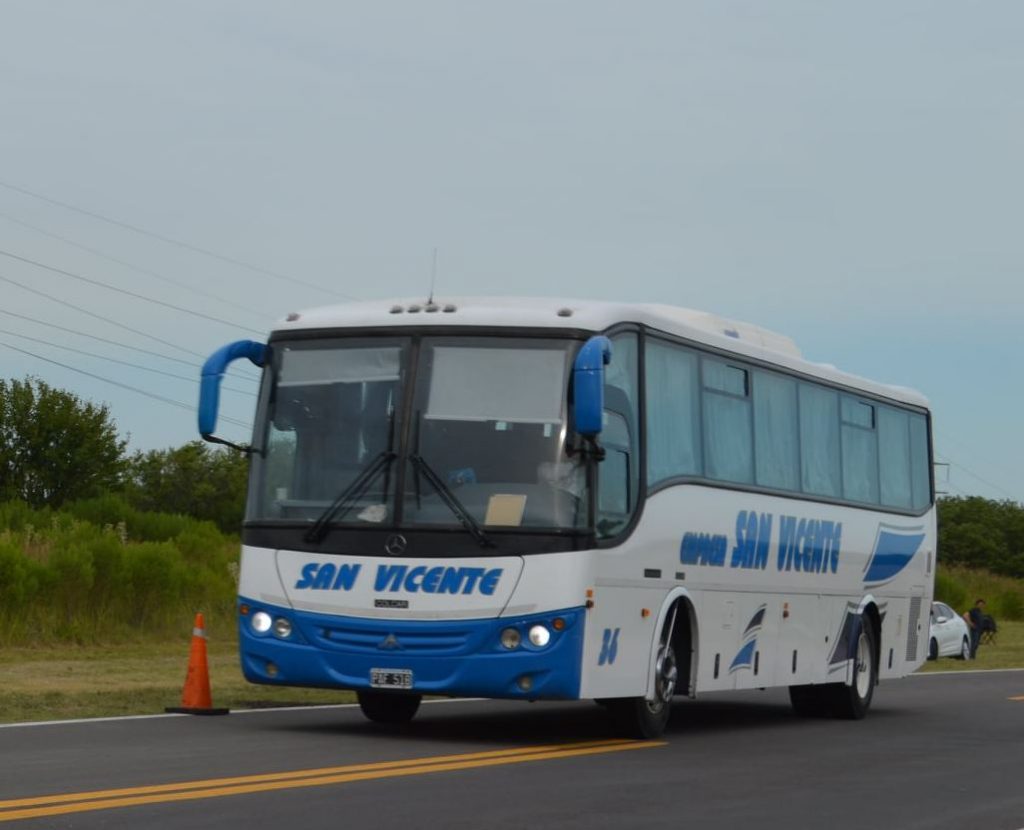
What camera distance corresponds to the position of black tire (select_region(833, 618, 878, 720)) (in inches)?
866

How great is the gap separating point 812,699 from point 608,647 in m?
6.83

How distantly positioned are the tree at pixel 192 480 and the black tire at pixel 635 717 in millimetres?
68297

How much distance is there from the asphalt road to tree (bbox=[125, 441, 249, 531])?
65.9m

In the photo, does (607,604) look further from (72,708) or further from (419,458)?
(72,708)

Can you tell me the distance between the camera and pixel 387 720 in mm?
17891

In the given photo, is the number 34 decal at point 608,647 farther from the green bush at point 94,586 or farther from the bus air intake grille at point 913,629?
the green bush at point 94,586

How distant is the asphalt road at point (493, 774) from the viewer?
1120 centimetres

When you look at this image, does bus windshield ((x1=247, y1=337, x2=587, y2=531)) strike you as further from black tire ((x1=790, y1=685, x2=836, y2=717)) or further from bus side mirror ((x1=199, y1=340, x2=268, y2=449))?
black tire ((x1=790, y1=685, x2=836, y2=717))

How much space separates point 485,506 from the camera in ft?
51.5

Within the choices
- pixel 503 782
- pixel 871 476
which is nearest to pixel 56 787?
pixel 503 782

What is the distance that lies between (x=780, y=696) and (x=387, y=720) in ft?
32.9

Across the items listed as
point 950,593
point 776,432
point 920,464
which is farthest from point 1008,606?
point 776,432

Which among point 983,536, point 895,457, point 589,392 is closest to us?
point 589,392

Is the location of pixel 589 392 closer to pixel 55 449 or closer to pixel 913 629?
pixel 913 629
